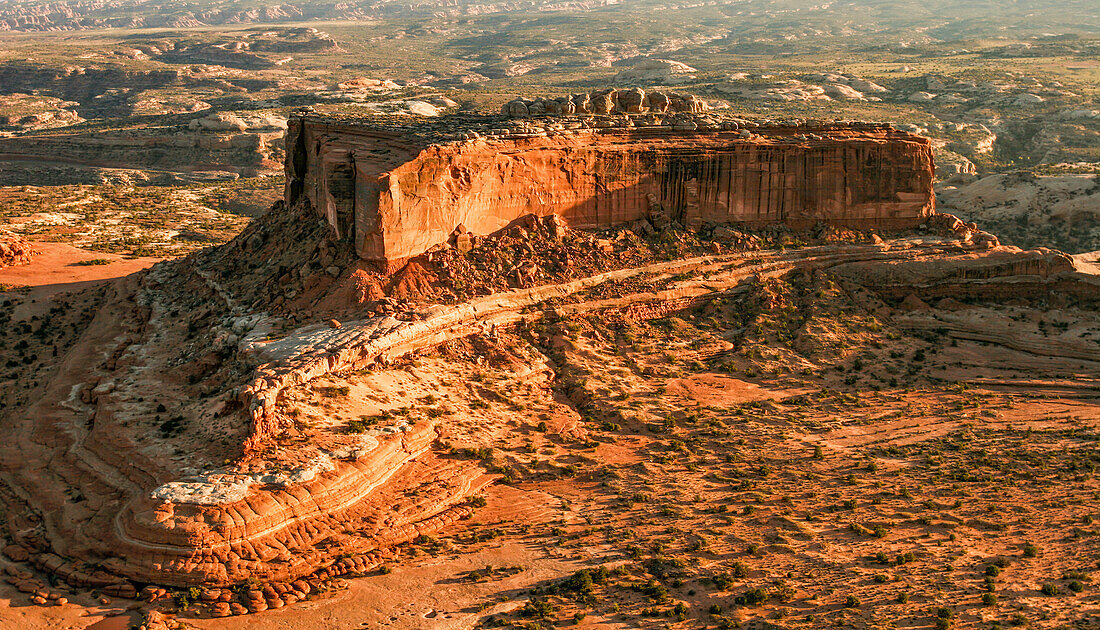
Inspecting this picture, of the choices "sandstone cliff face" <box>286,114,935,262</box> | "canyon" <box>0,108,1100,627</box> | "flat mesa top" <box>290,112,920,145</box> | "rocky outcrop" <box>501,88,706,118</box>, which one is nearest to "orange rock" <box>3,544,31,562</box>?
"canyon" <box>0,108,1100,627</box>

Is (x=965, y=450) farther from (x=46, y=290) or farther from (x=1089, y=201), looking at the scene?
(x=1089, y=201)

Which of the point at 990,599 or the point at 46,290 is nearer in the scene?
the point at 990,599

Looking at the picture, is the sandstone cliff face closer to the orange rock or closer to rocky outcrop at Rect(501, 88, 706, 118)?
rocky outcrop at Rect(501, 88, 706, 118)

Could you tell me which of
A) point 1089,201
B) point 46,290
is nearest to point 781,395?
point 46,290

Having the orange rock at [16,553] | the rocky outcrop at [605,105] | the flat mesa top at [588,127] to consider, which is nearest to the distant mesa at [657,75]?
the rocky outcrop at [605,105]

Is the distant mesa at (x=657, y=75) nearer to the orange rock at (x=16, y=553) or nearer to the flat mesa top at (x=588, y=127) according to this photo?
the flat mesa top at (x=588, y=127)

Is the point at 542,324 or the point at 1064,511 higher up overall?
the point at 542,324

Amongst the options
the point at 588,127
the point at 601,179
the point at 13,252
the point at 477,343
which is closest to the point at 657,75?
the point at 13,252
